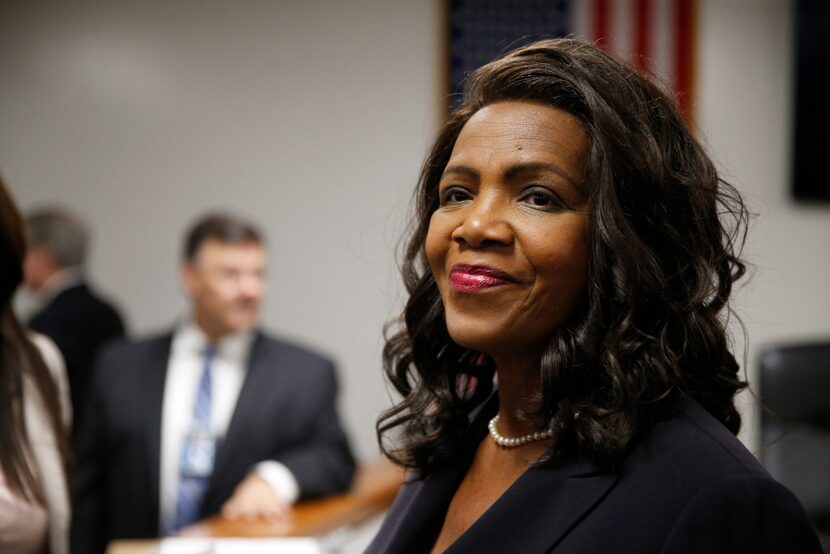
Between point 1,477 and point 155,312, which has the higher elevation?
point 1,477

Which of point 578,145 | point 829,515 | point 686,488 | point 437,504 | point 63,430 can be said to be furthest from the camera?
point 829,515

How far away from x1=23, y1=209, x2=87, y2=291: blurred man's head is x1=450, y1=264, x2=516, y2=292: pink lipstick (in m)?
3.47

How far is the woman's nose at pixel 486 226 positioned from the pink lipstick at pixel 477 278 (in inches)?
1.1

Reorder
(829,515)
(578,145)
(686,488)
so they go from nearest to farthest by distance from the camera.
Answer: (686,488)
(578,145)
(829,515)

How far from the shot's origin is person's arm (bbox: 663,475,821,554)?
98 centimetres

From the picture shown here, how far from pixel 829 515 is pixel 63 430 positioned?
6.21ft

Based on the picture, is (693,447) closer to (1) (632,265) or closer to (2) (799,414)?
(1) (632,265)

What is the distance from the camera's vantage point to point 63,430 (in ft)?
6.46

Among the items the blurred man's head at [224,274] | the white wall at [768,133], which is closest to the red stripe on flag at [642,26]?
the white wall at [768,133]

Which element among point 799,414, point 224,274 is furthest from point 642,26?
point 799,414

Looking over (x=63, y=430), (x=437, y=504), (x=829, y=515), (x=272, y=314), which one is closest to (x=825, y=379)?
(x=829, y=515)

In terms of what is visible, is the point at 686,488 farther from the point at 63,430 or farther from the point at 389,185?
the point at 389,185

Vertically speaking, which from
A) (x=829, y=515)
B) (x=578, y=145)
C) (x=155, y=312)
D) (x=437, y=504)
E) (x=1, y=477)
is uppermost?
(x=578, y=145)

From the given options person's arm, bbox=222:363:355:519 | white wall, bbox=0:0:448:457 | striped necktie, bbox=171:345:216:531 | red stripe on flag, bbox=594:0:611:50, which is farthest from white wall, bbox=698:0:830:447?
striped necktie, bbox=171:345:216:531
